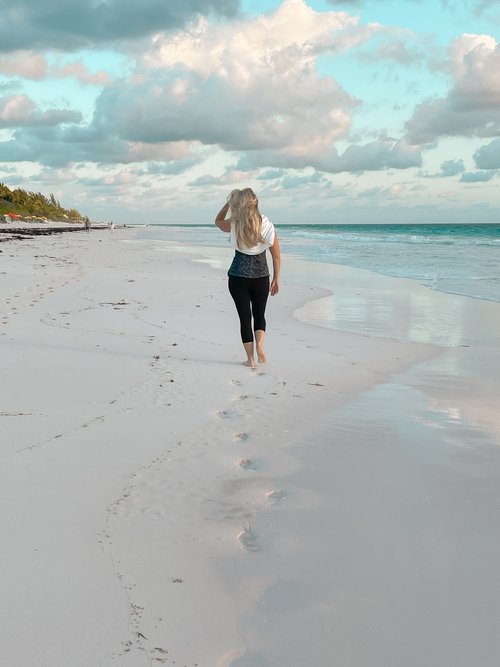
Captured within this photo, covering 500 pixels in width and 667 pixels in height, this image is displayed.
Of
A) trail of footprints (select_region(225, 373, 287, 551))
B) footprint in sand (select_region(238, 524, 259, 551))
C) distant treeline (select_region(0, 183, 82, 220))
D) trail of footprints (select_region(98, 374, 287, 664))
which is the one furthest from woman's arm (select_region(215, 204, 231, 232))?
distant treeline (select_region(0, 183, 82, 220))

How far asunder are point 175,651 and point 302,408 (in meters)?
2.94

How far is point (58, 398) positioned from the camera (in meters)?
4.68

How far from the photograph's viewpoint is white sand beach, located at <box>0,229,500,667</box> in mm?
2029

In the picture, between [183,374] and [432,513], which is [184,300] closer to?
[183,374]

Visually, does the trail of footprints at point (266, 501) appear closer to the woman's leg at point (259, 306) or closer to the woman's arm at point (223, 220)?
the woman's leg at point (259, 306)

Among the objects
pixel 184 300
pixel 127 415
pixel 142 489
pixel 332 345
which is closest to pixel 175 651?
pixel 142 489

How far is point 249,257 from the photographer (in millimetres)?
6359

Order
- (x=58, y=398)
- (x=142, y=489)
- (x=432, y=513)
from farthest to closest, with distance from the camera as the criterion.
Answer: (x=58, y=398) → (x=142, y=489) → (x=432, y=513)

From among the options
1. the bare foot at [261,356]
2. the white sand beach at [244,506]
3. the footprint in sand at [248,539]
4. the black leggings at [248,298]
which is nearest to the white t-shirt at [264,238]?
the black leggings at [248,298]

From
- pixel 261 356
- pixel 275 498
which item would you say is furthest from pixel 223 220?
pixel 275 498

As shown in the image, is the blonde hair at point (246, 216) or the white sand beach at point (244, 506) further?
the blonde hair at point (246, 216)

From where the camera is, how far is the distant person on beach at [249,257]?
6172mm

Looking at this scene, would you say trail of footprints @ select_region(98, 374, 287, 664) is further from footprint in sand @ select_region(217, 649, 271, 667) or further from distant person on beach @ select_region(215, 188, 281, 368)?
distant person on beach @ select_region(215, 188, 281, 368)

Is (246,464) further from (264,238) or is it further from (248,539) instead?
(264,238)
